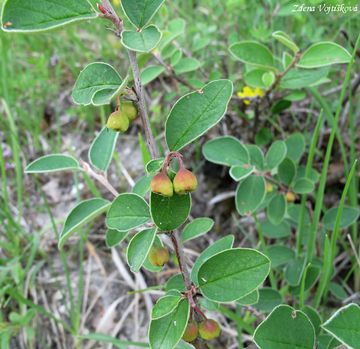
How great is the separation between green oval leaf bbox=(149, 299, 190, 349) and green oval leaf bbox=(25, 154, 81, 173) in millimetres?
433

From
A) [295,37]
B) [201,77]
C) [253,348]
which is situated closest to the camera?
[253,348]

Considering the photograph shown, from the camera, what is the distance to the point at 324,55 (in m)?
1.32

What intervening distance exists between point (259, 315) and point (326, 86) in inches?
46.7

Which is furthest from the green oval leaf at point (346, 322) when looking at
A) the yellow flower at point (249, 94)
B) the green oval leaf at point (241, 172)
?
the yellow flower at point (249, 94)

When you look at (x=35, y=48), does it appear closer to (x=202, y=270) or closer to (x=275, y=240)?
(x=275, y=240)

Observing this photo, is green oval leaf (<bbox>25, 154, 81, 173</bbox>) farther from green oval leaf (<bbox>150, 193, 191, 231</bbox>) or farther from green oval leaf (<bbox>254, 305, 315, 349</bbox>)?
green oval leaf (<bbox>254, 305, 315, 349</bbox>)

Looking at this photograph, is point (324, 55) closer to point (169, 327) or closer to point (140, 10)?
point (140, 10)

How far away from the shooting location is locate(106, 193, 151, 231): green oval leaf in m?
0.93

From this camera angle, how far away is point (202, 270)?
3.05ft

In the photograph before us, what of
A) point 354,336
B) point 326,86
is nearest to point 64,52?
point 326,86

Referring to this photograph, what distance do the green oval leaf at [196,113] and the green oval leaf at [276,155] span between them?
60 cm

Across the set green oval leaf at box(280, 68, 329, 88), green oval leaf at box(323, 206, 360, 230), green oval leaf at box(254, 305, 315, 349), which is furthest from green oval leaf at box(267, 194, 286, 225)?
green oval leaf at box(254, 305, 315, 349)

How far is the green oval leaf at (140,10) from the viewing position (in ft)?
2.81

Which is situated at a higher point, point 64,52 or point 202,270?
point 64,52
